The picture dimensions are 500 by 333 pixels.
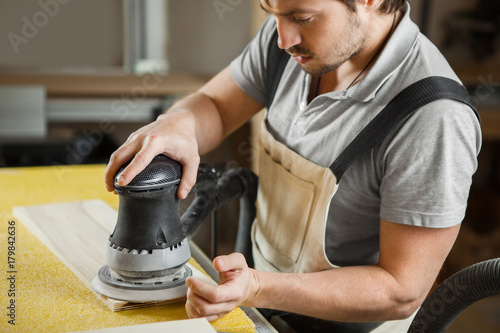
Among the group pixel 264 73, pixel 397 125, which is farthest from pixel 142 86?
pixel 397 125

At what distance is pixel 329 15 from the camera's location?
1.08 metres

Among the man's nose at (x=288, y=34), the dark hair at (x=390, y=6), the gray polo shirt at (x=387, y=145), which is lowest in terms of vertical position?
the gray polo shirt at (x=387, y=145)

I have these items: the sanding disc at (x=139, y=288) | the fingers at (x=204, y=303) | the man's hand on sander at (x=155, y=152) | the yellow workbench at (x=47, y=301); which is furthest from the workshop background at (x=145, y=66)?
the fingers at (x=204, y=303)

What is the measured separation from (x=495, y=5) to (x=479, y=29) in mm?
167

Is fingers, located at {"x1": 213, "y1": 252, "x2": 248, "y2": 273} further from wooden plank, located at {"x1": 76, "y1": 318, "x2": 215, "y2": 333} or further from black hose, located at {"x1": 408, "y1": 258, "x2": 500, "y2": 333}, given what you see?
black hose, located at {"x1": 408, "y1": 258, "x2": 500, "y2": 333}

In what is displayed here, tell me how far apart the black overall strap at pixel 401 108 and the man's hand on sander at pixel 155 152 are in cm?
31

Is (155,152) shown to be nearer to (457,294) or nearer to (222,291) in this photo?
(222,291)

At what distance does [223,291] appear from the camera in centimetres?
85

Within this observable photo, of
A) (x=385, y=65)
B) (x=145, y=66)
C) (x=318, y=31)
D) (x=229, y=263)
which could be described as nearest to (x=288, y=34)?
(x=318, y=31)

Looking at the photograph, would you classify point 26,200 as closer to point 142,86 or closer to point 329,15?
point 329,15

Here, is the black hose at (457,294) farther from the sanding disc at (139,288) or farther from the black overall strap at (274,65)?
the black overall strap at (274,65)

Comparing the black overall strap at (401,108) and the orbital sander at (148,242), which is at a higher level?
the black overall strap at (401,108)

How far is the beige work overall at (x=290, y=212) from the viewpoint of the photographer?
117 cm

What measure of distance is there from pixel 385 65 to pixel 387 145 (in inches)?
→ 7.0
